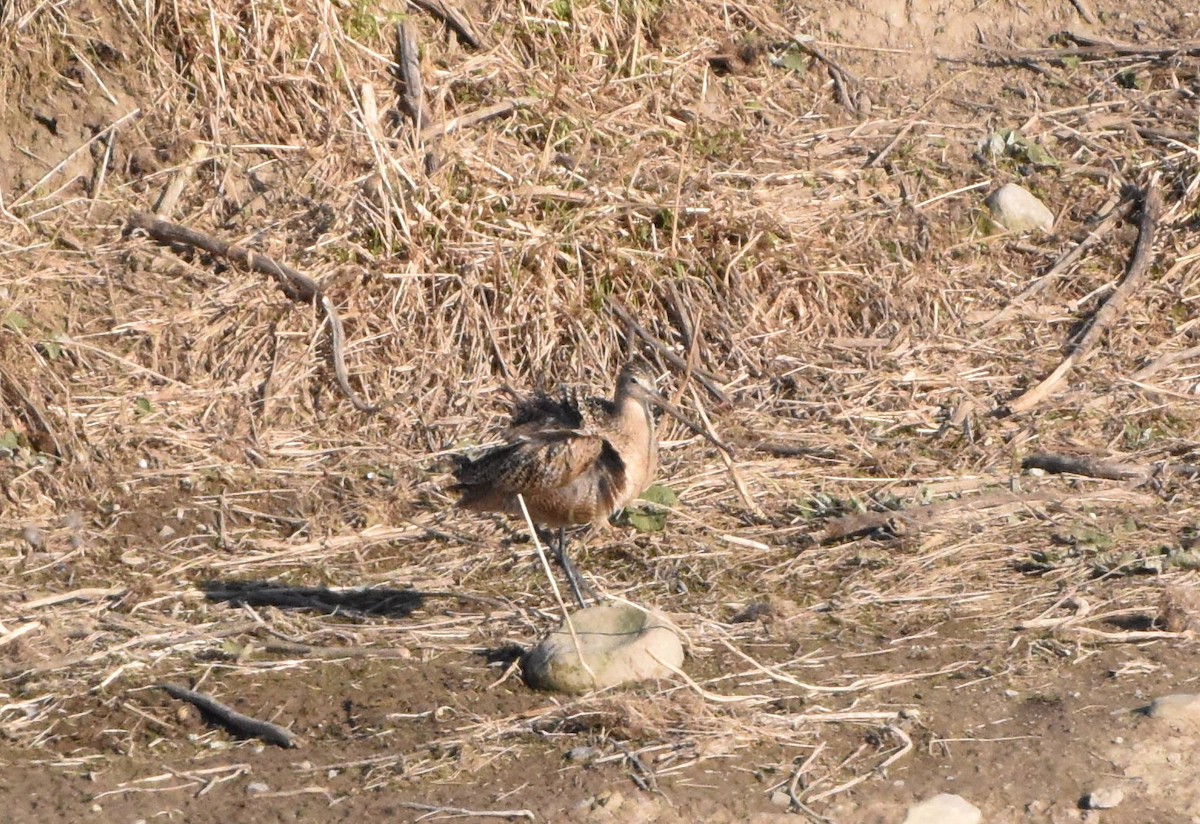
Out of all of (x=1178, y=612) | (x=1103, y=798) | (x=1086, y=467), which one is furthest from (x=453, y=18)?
(x=1103, y=798)

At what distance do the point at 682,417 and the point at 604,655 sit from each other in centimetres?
183

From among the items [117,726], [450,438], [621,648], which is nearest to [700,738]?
[621,648]

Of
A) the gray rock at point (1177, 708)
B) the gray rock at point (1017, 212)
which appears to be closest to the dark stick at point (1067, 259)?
the gray rock at point (1017, 212)

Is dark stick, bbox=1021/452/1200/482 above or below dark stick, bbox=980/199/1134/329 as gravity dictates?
below

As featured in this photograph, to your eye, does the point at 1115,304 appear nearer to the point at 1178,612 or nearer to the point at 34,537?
the point at 1178,612

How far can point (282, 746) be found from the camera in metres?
5.18

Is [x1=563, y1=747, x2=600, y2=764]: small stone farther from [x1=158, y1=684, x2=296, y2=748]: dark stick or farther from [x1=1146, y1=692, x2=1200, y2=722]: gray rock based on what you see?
[x1=1146, y1=692, x2=1200, y2=722]: gray rock

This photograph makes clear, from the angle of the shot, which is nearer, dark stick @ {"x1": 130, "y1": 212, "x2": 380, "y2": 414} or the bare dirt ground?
the bare dirt ground

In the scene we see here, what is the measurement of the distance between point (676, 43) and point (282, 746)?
5.76 metres

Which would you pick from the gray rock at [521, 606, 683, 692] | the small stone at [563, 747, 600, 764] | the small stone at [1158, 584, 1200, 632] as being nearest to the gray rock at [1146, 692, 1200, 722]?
the small stone at [1158, 584, 1200, 632]

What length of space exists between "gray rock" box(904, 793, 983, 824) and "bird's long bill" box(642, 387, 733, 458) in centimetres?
242

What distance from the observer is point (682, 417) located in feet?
22.9

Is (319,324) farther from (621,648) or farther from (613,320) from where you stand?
(621,648)

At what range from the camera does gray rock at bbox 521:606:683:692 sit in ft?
17.5
